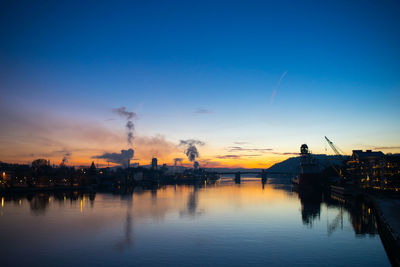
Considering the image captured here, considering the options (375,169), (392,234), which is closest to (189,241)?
(392,234)

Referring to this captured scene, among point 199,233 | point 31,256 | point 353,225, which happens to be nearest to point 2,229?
point 31,256

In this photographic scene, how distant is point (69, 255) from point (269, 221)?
3928 cm

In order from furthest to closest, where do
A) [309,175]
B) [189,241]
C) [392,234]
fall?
[309,175] < [189,241] < [392,234]

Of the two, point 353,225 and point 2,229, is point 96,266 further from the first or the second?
point 353,225

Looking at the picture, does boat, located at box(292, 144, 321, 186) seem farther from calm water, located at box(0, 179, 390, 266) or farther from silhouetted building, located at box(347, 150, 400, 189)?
calm water, located at box(0, 179, 390, 266)

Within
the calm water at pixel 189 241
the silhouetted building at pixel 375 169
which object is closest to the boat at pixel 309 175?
the silhouetted building at pixel 375 169

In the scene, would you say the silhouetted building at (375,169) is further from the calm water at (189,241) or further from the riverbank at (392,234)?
Answer: the riverbank at (392,234)

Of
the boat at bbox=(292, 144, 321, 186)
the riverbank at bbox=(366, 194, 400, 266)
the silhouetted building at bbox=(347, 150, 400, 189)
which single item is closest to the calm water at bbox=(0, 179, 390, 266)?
the riverbank at bbox=(366, 194, 400, 266)

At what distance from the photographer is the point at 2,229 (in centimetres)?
5009

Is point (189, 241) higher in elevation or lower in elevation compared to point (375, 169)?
lower

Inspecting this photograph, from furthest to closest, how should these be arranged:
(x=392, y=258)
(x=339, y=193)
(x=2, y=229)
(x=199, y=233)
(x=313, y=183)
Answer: (x=313, y=183) < (x=339, y=193) < (x=2, y=229) < (x=199, y=233) < (x=392, y=258)

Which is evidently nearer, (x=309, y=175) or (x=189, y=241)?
(x=189, y=241)

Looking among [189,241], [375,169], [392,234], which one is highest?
[375,169]

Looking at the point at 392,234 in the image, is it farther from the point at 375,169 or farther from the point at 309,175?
the point at 309,175
